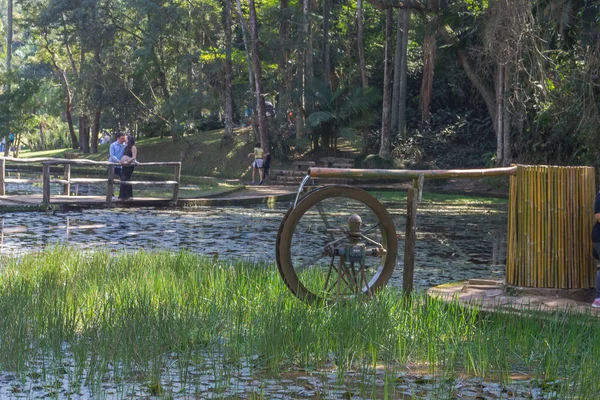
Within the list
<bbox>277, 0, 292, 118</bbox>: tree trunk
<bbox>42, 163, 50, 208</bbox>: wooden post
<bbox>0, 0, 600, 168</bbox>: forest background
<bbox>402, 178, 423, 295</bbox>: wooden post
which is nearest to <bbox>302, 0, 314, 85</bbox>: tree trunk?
<bbox>0, 0, 600, 168</bbox>: forest background

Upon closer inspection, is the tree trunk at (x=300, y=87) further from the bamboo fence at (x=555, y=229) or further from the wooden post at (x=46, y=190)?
the bamboo fence at (x=555, y=229)

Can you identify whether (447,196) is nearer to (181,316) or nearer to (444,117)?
(444,117)

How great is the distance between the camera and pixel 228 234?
1588cm

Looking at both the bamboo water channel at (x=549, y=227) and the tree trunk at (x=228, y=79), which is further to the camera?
the tree trunk at (x=228, y=79)

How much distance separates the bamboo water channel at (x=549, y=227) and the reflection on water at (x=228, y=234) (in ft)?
7.26

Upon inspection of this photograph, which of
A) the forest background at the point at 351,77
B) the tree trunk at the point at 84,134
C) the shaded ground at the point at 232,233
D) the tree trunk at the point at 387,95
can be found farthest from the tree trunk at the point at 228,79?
the shaded ground at the point at 232,233

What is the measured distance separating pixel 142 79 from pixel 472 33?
19.8 m

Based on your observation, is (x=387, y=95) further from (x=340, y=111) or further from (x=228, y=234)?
(x=228, y=234)

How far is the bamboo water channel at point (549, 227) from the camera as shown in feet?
27.2

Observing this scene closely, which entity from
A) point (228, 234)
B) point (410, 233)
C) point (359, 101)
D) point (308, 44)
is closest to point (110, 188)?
point (228, 234)

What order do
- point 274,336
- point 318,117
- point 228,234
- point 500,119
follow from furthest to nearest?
point 318,117, point 500,119, point 228,234, point 274,336

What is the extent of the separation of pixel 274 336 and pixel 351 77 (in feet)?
111

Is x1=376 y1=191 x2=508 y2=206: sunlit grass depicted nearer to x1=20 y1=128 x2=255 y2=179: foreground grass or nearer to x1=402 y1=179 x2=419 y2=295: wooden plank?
x1=20 y1=128 x2=255 y2=179: foreground grass

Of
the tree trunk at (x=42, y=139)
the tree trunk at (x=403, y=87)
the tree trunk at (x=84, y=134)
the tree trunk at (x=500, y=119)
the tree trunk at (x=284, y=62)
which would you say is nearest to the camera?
the tree trunk at (x=500, y=119)
